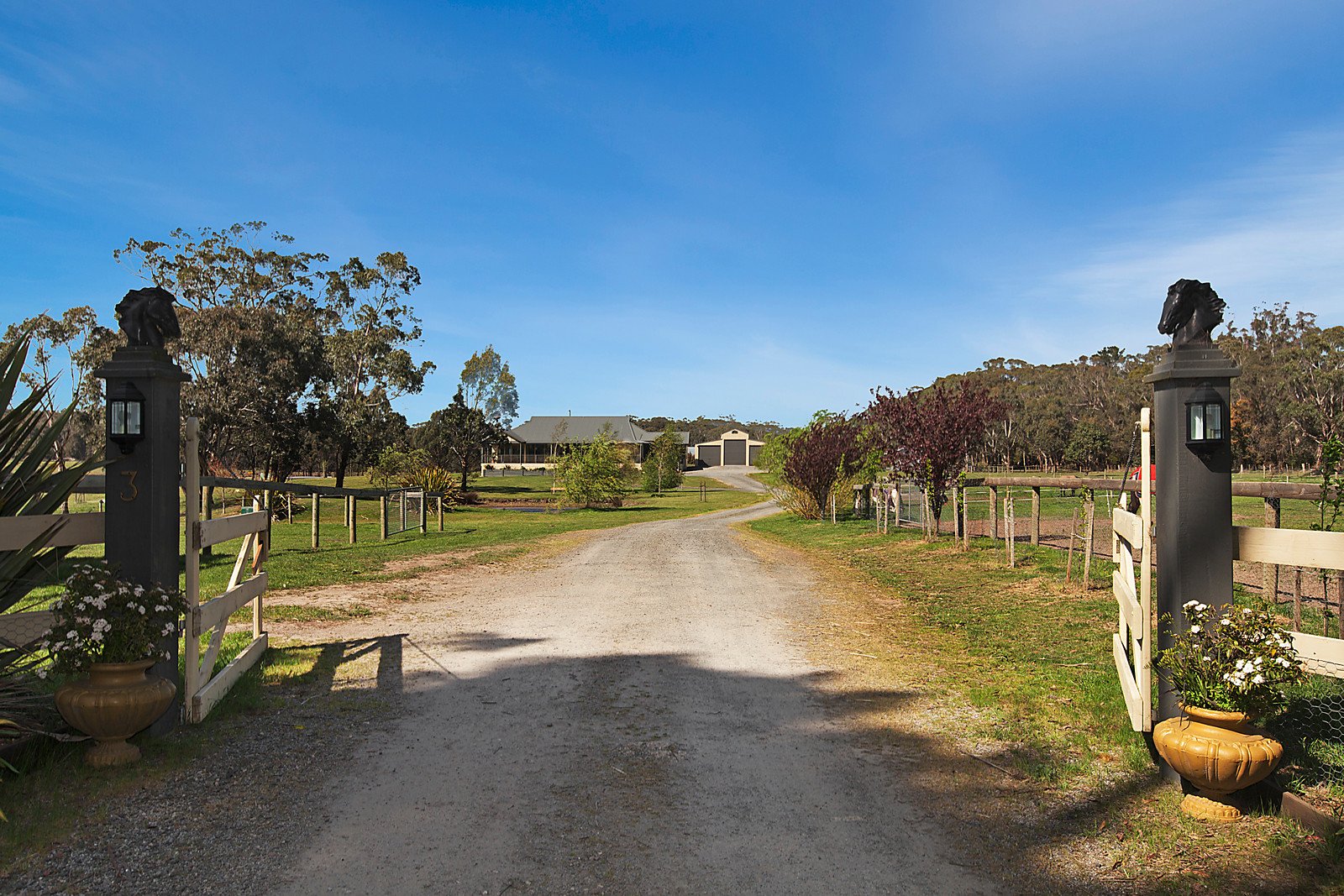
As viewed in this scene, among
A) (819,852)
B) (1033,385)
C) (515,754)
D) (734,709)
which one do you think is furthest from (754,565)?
(1033,385)

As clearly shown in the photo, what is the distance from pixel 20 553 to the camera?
171 inches

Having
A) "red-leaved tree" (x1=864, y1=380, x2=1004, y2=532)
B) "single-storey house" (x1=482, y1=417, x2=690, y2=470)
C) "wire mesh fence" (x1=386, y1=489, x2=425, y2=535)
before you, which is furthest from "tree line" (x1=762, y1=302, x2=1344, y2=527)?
"single-storey house" (x1=482, y1=417, x2=690, y2=470)

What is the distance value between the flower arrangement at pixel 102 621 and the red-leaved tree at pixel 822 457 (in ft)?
72.8

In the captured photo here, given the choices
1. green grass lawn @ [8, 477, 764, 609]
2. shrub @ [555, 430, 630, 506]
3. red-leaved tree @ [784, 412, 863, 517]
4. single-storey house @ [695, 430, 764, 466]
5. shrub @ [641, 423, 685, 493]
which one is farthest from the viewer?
single-storey house @ [695, 430, 764, 466]

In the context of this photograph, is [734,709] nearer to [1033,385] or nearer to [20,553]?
[20,553]

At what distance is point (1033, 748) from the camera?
4.98 m

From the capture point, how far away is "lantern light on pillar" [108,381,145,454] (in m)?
4.67

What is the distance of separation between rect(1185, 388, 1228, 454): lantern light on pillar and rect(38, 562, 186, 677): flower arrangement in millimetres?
5623

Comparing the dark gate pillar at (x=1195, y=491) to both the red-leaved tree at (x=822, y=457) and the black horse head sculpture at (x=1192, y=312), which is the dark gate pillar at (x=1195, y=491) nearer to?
the black horse head sculpture at (x=1192, y=312)

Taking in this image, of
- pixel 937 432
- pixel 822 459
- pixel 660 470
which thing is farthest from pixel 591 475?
pixel 937 432

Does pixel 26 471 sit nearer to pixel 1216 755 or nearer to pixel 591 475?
pixel 1216 755

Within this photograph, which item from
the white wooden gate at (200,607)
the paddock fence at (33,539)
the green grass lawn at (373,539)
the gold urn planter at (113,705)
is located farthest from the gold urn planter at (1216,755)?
the green grass lawn at (373,539)

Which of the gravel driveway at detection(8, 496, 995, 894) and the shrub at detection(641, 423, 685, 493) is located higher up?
the shrub at detection(641, 423, 685, 493)

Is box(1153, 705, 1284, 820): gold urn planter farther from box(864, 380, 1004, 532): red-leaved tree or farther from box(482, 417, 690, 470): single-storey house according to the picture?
box(482, 417, 690, 470): single-storey house
